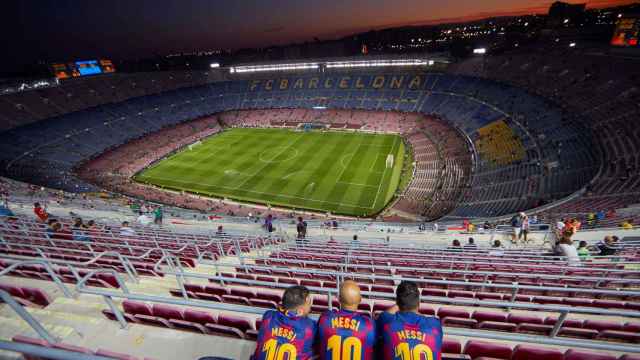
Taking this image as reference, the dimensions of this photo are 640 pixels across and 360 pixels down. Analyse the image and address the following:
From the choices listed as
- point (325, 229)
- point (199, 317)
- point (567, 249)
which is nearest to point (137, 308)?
point (199, 317)

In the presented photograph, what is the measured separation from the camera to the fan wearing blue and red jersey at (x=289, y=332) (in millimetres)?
3482

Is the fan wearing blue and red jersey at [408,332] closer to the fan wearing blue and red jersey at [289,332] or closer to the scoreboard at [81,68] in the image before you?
the fan wearing blue and red jersey at [289,332]

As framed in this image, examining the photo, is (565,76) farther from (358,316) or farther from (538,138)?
(358,316)

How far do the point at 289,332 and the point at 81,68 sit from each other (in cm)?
8461

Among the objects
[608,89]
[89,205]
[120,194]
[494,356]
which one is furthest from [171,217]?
[608,89]

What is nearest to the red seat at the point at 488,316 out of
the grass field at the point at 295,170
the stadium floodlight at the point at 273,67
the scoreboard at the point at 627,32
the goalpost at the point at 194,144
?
the grass field at the point at 295,170

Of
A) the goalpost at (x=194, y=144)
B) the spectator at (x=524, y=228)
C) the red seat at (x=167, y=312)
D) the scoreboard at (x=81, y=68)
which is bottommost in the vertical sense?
the red seat at (x=167, y=312)

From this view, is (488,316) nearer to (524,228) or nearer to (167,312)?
(167,312)

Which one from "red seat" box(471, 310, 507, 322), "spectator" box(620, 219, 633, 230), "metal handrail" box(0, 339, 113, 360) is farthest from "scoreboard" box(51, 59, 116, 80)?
"spectator" box(620, 219, 633, 230)

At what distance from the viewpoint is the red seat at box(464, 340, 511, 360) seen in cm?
420

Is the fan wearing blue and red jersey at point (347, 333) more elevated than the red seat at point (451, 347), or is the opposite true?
the fan wearing blue and red jersey at point (347, 333)

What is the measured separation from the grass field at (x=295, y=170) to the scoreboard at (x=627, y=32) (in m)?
27.5

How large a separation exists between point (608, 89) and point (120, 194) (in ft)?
175

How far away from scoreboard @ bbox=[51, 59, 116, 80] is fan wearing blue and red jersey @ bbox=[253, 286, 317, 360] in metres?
79.3
